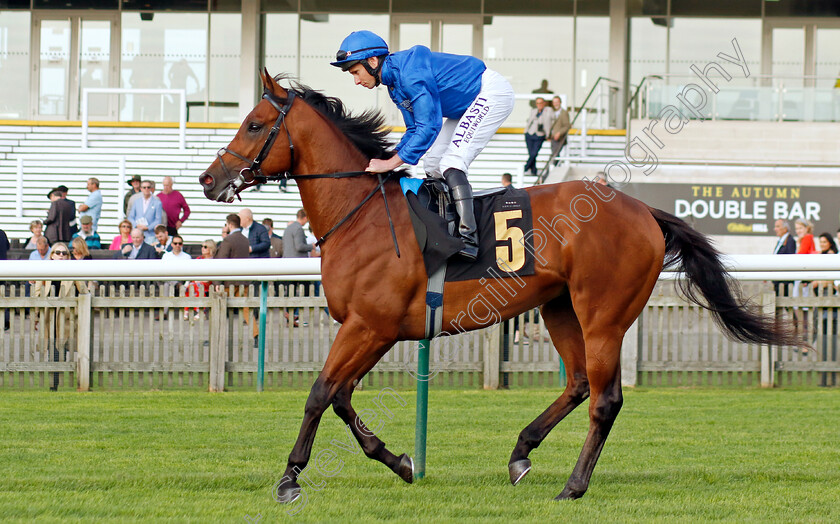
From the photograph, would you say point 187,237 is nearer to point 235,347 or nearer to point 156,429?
point 235,347

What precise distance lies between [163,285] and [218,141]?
11255mm

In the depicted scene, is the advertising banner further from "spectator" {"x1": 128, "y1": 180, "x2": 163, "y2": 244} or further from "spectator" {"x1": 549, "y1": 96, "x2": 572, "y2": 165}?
"spectator" {"x1": 128, "y1": 180, "x2": 163, "y2": 244}

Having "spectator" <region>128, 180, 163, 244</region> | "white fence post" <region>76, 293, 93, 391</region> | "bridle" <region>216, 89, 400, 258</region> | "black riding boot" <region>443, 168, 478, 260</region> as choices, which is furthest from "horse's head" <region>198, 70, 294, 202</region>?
"spectator" <region>128, 180, 163, 244</region>

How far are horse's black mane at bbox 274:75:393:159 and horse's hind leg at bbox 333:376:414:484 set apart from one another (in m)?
1.23

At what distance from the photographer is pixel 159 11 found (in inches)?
924

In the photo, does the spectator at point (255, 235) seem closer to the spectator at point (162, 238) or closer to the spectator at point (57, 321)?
the spectator at point (162, 238)

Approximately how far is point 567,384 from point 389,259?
1.22 m

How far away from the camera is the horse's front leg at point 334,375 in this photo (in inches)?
184

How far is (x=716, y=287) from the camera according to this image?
5445 mm

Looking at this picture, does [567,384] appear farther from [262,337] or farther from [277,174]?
[262,337]

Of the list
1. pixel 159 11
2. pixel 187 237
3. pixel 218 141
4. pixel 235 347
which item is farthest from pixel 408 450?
pixel 159 11

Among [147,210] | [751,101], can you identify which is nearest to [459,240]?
[147,210]

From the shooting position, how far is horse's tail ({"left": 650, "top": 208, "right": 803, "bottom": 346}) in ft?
17.9

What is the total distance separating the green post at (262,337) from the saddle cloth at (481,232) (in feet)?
13.0
